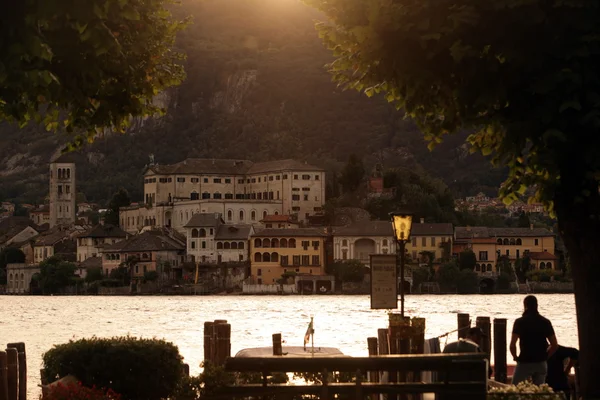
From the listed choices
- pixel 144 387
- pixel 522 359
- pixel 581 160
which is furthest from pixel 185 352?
pixel 581 160

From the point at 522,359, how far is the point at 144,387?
7430 mm

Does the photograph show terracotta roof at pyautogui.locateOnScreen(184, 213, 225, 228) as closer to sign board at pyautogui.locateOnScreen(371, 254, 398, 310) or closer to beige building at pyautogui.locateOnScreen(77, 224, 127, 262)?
beige building at pyautogui.locateOnScreen(77, 224, 127, 262)

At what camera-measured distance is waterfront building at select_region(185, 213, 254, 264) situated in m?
166

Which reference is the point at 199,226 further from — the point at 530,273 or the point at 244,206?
the point at 530,273

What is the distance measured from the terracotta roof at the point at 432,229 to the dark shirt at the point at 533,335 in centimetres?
13686

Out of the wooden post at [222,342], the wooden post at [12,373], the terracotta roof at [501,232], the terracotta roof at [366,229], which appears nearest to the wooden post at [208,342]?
the wooden post at [222,342]

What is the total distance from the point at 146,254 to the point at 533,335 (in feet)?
490

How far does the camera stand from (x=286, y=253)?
157125 mm

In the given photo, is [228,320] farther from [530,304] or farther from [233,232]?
[233,232]

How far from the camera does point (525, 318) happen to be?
65.7ft

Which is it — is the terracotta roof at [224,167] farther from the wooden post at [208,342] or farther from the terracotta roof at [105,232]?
the wooden post at [208,342]

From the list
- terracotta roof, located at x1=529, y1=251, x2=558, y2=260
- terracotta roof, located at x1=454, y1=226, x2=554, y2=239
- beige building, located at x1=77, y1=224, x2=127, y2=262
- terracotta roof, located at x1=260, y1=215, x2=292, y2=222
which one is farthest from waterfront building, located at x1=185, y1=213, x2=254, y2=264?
terracotta roof, located at x1=529, y1=251, x2=558, y2=260

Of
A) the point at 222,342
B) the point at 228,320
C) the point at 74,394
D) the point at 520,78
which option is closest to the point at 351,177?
the point at 228,320

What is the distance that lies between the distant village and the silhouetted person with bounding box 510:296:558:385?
12848 centimetres
